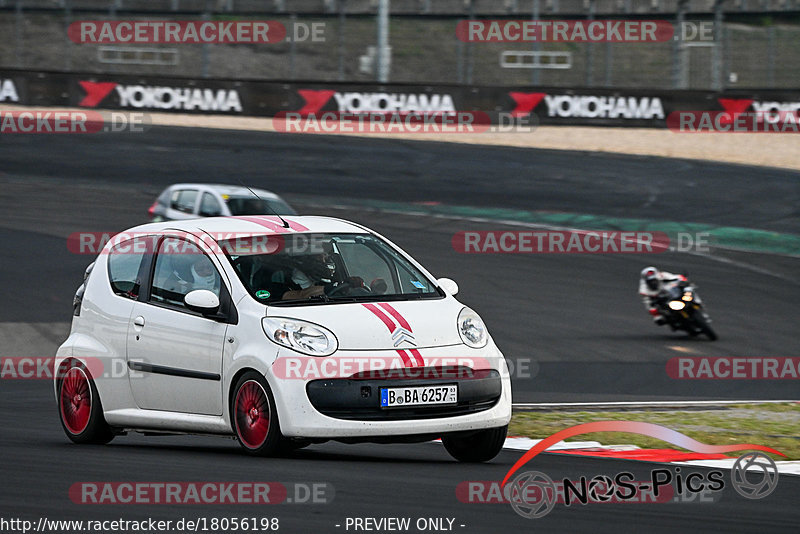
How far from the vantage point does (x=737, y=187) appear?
27.2m

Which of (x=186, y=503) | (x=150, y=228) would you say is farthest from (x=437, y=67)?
(x=186, y=503)

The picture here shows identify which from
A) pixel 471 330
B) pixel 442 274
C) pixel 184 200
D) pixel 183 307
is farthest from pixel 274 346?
pixel 184 200

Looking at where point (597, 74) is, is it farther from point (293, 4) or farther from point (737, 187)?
point (737, 187)

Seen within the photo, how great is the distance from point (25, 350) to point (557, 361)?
597 centimetres

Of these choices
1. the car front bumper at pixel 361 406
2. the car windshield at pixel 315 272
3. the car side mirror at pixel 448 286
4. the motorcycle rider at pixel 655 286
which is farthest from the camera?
the motorcycle rider at pixel 655 286

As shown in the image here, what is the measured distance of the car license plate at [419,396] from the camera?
23.4 feet

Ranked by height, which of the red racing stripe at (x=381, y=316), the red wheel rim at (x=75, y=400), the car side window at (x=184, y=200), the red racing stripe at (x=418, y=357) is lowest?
the car side window at (x=184, y=200)

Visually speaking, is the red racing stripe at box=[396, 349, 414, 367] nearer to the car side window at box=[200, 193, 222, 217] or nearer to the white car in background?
the white car in background

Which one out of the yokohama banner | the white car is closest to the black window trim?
the white car

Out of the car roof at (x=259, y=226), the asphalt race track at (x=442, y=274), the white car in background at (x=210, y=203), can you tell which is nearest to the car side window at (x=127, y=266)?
the car roof at (x=259, y=226)

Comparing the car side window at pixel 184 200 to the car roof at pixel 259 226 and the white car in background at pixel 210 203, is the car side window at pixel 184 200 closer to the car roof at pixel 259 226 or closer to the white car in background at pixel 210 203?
the white car in background at pixel 210 203

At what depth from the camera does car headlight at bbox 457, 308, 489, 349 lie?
752cm

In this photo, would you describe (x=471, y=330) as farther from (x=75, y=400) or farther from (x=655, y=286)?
(x=655, y=286)

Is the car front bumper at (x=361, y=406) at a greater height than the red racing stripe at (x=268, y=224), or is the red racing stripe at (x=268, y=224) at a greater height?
the red racing stripe at (x=268, y=224)
